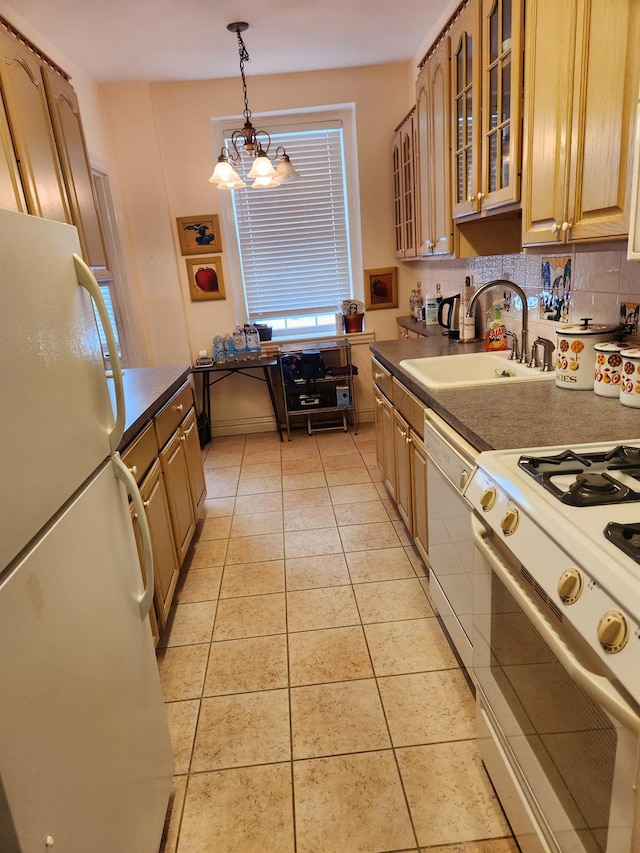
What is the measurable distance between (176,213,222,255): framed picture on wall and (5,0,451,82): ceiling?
973mm

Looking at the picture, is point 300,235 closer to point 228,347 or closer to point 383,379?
point 228,347

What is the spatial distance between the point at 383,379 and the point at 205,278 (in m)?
2.25

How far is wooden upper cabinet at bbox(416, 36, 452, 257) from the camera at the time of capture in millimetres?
2523

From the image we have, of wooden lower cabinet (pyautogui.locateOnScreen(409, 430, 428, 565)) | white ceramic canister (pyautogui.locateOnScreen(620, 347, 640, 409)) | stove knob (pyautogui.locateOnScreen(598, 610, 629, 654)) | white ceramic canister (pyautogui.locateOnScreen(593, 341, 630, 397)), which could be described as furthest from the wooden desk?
stove knob (pyautogui.locateOnScreen(598, 610, 629, 654))

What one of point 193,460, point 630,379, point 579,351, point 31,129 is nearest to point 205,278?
point 193,460

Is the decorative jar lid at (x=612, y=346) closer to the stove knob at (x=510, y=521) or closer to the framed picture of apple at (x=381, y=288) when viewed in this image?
the stove knob at (x=510, y=521)

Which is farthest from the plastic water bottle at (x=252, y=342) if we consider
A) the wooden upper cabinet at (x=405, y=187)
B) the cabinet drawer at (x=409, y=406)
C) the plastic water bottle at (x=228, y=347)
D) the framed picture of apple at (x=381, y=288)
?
the cabinet drawer at (x=409, y=406)

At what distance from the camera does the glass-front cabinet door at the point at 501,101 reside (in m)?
1.71

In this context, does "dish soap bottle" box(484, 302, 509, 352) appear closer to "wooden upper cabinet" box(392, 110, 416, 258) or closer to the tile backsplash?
the tile backsplash

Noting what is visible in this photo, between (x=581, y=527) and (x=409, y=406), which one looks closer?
(x=581, y=527)

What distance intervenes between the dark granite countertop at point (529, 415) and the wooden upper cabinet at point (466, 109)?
2.91 ft

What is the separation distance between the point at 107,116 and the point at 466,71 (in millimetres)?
2909

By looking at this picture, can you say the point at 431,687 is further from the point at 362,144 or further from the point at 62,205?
the point at 362,144

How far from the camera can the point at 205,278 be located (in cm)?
438
